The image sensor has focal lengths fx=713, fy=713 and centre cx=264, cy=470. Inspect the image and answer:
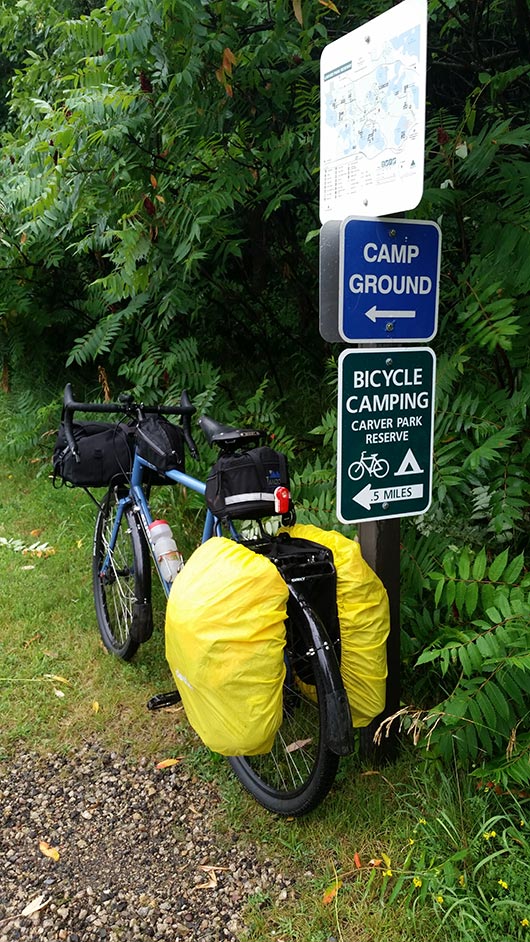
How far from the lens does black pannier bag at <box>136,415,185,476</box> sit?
3.37 meters

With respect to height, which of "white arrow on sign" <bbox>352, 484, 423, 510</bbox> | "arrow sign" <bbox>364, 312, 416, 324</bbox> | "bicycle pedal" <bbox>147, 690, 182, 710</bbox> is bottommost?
"bicycle pedal" <bbox>147, 690, 182, 710</bbox>

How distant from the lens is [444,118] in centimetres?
306

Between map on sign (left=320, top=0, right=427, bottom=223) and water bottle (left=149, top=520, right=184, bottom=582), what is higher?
map on sign (left=320, top=0, right=427, bottom=223)

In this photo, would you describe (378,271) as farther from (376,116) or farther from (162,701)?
A: (162,701)

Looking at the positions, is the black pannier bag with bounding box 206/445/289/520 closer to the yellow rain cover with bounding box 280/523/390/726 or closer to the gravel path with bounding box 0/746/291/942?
the yellow rain cover with bounding box 280/523/390/726

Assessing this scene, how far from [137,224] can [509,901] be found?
3378mm

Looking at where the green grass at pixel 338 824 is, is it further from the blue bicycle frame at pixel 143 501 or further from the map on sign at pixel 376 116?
the map on sign at pixel 376 116

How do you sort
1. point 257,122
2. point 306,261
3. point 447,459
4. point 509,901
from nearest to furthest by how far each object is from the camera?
point 509,901 < point 447,459 < point 257,122 < point 306,261

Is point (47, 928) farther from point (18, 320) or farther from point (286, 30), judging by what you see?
point (18, 320)

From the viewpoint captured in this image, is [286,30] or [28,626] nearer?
[286,30]

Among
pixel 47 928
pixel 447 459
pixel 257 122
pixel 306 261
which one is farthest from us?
pixel 306 261

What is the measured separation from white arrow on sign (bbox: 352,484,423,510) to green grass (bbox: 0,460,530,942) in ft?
3.12

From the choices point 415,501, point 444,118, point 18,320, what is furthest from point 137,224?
point 18,320

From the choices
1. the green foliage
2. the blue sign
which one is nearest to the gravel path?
the green foliage
